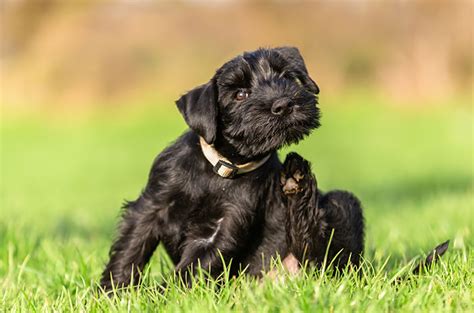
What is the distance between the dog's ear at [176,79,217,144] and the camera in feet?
13.3

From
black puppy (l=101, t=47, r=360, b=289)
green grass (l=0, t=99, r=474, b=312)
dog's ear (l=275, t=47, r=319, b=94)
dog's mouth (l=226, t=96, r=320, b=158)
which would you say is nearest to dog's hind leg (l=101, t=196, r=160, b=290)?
black puppy (l=101, t=47, r=360, b=289)

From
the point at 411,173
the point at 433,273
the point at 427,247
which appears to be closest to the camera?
the point at 433,273

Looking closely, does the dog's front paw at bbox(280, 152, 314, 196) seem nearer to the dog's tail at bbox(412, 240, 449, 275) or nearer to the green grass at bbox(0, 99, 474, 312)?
the green grass at bbox(0, 99, 474, 312)

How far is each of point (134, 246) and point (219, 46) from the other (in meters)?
25.3

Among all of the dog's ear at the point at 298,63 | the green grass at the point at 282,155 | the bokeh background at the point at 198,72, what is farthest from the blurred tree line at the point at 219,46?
the dog's ear at the point at 298,63

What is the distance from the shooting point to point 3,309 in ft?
12.1

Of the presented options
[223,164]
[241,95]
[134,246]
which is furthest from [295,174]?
[134,246]

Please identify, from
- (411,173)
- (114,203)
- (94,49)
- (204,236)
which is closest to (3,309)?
(204,236)

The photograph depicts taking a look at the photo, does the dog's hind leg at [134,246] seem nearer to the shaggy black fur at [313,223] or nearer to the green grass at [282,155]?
the green grass at [282,155]

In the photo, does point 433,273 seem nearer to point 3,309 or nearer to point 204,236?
point 204,236

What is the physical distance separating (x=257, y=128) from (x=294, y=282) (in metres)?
1.03

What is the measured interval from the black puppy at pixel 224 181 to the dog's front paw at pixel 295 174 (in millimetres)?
110

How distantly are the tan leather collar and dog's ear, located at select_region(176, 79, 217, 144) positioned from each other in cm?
15

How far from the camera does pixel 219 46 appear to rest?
1144 inches
